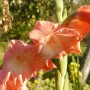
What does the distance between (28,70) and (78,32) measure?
96 millimetres

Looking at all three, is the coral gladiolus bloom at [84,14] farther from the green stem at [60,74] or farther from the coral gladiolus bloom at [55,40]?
the green stem at [60,74]

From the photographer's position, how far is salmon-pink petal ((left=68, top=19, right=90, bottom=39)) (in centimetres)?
53

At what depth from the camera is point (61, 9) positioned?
72 centimetres

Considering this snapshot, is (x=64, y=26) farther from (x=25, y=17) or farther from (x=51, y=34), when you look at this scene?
(x=25, y=17)

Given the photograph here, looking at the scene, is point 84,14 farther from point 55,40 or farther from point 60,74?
point 60,74

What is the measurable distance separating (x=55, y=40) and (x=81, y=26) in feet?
0.15

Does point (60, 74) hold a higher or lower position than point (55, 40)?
lower

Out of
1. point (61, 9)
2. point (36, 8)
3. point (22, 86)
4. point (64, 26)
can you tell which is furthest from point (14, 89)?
point (36, 8)

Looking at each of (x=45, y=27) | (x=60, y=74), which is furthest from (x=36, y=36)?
(x=60, y=74)

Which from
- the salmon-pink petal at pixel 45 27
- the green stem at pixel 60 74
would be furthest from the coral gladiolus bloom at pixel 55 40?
the green stem at pixel 60 74

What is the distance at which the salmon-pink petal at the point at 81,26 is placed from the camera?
53 centimetres

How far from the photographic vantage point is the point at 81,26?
0.54 meters

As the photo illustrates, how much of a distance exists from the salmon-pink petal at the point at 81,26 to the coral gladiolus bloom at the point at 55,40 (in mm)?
14

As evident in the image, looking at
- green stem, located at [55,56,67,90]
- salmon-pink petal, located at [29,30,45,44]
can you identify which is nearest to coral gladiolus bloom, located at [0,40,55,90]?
salmon-pink petal, located at [29,30,45,44]
